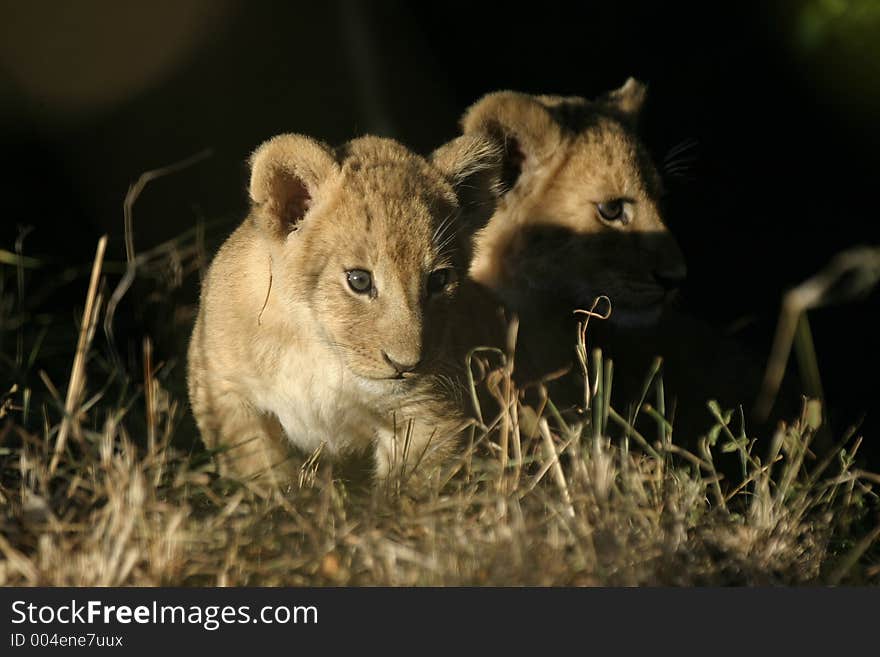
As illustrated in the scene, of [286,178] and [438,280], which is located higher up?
[286,178]

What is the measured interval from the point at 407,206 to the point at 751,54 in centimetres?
344

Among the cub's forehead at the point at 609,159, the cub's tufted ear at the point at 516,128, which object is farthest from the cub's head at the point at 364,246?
the cub's forehead at the point at 609,159

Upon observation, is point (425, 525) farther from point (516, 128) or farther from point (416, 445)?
point (516, 128)

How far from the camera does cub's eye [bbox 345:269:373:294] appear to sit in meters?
3.56

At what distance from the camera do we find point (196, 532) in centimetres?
299

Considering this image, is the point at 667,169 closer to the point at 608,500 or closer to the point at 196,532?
the point at 608,500

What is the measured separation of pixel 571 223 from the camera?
4.62 metres

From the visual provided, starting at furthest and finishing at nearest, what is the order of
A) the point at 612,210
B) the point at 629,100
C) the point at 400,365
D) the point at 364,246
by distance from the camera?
the point at 629,100, the point at 612,210, the point at 364,246, the point at 400,365

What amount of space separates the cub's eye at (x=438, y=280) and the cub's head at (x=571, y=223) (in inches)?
32.3

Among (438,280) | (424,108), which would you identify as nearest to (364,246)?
(438,280)

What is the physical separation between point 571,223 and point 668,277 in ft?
1.44

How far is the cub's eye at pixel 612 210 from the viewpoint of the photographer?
4648 millimetres

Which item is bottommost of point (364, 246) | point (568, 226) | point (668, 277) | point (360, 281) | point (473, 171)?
point (668, 277)

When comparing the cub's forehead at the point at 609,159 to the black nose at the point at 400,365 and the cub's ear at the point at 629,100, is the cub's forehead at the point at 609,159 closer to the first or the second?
the cub's ear at the point at 629,100
